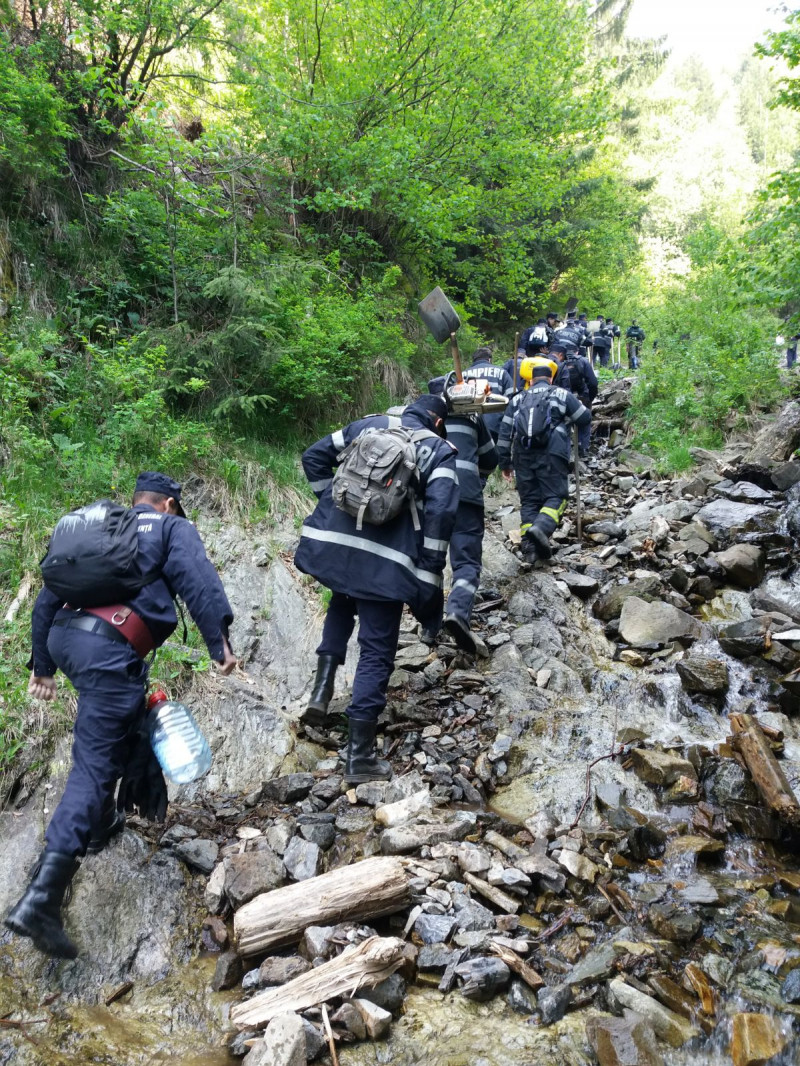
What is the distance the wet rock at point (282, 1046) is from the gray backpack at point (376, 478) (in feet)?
8.23

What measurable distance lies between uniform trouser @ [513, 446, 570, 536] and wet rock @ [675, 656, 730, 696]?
8.48ft

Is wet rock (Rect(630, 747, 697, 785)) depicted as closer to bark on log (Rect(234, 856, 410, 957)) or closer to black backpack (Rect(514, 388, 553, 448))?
bark on log (Rect(234, 856, 410, 957))

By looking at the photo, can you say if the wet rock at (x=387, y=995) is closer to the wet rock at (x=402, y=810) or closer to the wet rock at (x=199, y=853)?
the wet rock at (x=402, y=810)

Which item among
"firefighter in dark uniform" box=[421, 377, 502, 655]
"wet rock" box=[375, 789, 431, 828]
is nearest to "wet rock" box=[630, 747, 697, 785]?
"wet rock" box=[375, 789, 431, 828]

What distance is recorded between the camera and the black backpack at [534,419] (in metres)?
7.42

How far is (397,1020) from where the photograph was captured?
97.1 inches

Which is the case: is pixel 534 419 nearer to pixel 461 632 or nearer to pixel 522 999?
pixel 461 632

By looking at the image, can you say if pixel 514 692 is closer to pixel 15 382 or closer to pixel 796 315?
pixel 15 382

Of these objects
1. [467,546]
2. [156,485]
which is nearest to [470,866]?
[156,485]

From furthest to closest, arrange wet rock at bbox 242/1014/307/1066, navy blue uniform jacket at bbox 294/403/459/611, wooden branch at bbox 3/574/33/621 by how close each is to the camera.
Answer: wooden branch at bbox 3/574/33/621
navy blue uniform jacket at bbox 294/403/459/611
wet rock at bbox 242/1014/307/1066

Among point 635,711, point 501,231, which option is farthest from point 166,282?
point 501,231

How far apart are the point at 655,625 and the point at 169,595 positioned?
14.9ft

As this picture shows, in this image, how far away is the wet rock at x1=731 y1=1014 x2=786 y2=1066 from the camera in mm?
2305

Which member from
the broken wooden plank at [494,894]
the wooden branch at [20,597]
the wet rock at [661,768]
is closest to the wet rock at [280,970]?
the broken wooden plank at [494,894]
